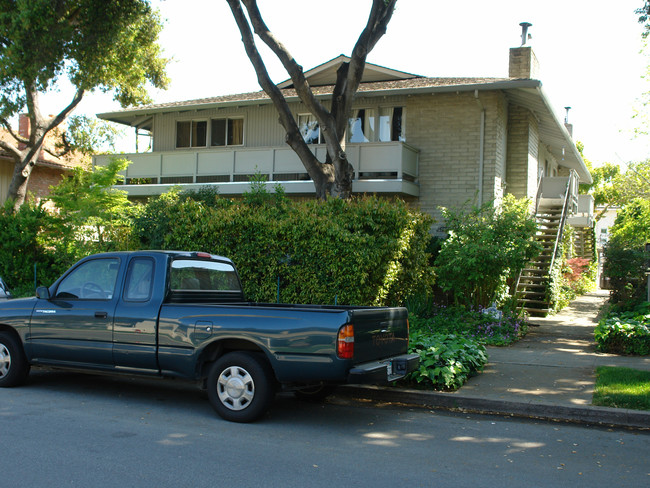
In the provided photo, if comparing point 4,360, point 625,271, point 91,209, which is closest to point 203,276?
point 4,360

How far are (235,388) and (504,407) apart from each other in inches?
122

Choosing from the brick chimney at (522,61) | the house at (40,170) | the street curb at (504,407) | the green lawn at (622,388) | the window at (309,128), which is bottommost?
the street curb at (504,407)

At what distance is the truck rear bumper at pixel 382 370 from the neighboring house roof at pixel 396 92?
470 inches

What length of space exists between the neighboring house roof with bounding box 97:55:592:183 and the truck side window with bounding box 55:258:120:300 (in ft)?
40.2

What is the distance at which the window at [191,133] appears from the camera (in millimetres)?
22578

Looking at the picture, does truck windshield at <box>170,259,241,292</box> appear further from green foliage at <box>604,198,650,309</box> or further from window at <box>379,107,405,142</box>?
window at <box>379,107,405,142</box>

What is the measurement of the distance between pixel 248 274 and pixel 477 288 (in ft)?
17.3

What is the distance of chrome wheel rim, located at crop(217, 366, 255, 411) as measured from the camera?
6.48 meters

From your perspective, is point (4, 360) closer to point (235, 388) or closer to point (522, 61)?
point (235, 388)

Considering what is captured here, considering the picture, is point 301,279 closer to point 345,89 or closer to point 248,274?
point 248,274

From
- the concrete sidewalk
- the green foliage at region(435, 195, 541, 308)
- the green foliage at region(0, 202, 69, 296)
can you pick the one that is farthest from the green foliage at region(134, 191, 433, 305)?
the green foliage at region(0, 202, 69, 296)

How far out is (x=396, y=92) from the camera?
59.7 ft

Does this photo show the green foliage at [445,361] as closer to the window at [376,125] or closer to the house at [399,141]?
the house at [399,141]

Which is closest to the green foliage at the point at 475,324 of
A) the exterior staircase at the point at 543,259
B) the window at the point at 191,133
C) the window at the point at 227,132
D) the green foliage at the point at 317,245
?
the green foliage at the point at 317,245
